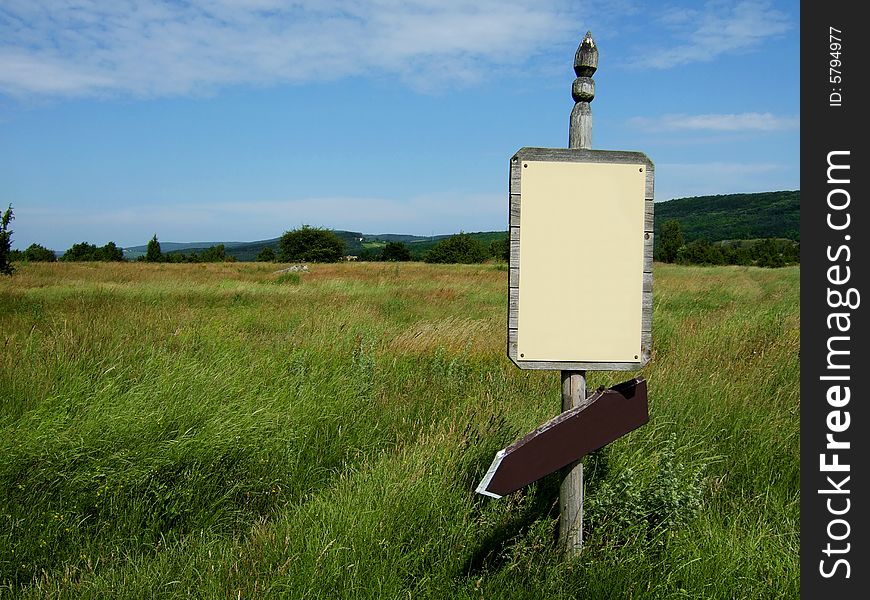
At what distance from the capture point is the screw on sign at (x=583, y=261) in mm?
2430

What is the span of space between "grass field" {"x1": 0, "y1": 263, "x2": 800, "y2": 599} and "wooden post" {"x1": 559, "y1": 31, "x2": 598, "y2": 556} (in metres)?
0.12

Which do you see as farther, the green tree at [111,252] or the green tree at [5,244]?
the green tree at [111,252]

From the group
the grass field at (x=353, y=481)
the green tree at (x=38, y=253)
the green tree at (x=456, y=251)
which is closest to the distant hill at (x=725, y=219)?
the green tree at (x=456, y=251)

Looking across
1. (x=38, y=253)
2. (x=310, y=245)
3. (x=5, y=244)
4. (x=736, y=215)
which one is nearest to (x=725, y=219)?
(x=736, y=215)

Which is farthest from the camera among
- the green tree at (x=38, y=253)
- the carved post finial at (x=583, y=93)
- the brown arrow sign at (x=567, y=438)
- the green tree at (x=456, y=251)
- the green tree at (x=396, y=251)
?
the green tree at (x=456, y=251)

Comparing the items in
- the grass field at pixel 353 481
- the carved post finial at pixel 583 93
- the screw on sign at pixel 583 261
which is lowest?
the grass field at pixel 353 481

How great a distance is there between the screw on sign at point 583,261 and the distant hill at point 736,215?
413ft

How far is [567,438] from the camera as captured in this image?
7.63 ft

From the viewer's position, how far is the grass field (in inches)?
95.6

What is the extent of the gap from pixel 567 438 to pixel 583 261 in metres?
0.71

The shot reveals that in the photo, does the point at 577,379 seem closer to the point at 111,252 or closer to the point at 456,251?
the point at 111,252

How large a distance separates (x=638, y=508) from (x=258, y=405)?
2.50 metres

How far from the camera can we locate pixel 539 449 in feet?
7.39

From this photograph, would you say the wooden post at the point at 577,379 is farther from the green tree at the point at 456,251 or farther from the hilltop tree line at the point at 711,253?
the green tree at the point at 456,251
